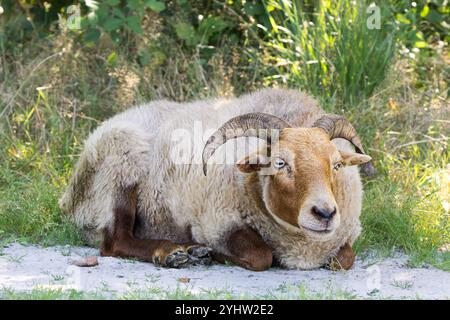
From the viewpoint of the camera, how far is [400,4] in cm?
994

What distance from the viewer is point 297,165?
6164 millimetres

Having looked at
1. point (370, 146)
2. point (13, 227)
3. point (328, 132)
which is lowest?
point (13, 227)

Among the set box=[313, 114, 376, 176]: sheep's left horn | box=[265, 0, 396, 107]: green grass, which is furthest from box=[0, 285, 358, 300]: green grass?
box=[265, 0, 396, 107]: green grass

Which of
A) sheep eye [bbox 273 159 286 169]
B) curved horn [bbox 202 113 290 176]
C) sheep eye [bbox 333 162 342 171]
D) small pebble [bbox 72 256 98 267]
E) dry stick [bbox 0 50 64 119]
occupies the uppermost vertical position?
curved horn [bbox 202 113 290 176]

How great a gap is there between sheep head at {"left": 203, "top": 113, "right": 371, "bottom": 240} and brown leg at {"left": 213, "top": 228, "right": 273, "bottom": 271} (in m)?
0.24

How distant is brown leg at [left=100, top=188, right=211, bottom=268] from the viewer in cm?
661

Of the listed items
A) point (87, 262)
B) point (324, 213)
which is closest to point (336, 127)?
point (324, 213)

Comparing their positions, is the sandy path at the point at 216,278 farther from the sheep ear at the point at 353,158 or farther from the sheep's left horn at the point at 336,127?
the sheep's left horn at the point at 336,127

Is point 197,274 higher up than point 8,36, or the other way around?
point 8,36

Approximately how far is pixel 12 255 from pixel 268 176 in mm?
2082

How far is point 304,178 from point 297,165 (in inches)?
4.9

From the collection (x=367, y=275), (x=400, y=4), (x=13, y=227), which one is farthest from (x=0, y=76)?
(x=367, y=275)

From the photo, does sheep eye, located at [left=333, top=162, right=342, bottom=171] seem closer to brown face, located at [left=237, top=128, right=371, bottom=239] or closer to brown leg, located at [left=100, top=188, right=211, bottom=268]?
brown face, located at [left=237, top=128, right=371, bottom=239]
